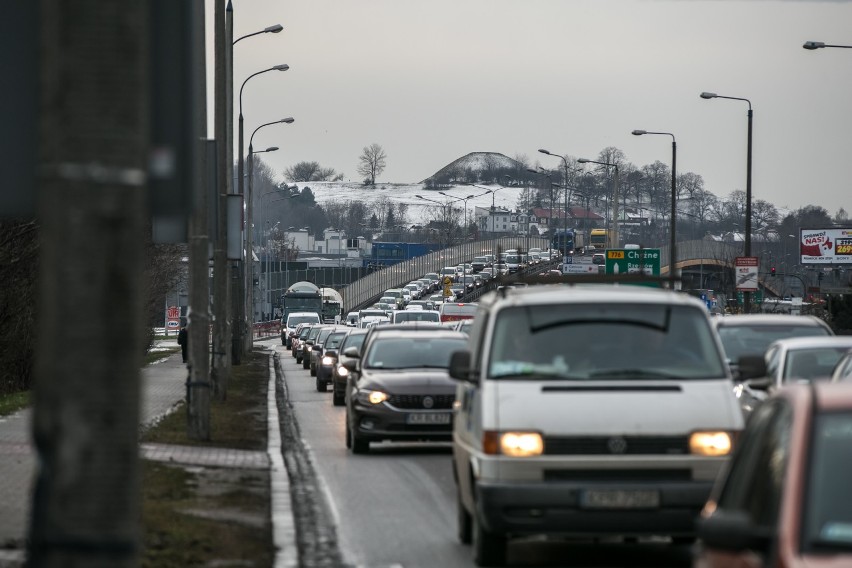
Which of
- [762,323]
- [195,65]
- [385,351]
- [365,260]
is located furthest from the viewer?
[365,260]

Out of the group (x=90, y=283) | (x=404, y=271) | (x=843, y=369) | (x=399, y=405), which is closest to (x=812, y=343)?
(x=843, y=369)

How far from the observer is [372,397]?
68.9 ft

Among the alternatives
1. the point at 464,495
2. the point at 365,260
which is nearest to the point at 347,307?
the point at 365,260

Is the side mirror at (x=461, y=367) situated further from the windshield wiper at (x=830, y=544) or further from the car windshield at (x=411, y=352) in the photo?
the car windshield at (x=411, y=352)

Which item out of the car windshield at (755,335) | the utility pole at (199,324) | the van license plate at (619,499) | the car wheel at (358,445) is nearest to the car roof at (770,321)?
the car windshield at (755,335)

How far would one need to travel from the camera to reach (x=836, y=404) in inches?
→ 219

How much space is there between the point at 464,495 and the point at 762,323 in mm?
10313

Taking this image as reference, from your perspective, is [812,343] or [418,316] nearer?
[812,343]

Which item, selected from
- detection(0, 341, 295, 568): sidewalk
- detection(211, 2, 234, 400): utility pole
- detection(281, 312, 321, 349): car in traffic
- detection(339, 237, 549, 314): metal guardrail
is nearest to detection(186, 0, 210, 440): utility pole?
detection(0, 341, 295, 568): sidewalk

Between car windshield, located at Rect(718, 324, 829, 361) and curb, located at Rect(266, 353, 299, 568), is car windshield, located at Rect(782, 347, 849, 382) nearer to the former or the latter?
car windshield, located at Rect(718, 324, 829, 361)

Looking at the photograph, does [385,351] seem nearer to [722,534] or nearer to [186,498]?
[186,498]

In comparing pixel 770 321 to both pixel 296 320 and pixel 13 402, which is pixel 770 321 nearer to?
pixel 13 402

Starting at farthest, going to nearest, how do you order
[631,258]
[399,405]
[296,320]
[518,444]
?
[296,320]
[631,258]
[399,405]
[518,444]

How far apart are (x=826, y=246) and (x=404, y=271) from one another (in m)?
43.7
